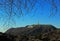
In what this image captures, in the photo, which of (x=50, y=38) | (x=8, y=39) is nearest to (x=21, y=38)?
(x=8, y=39)

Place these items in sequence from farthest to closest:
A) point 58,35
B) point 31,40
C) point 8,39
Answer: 1. point 58,35
2. point 31,40
3. point 8,39

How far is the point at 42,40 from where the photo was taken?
18797 millimetres

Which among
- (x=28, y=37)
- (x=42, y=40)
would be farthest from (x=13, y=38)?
(x=42, y=40)

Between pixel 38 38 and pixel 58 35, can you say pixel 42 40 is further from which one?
pixel 58 35

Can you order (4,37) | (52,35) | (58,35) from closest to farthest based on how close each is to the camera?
1. (4,37)
2. (58,35)
3. (52,35)

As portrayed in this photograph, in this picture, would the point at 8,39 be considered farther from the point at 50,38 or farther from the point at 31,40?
the point at 50,38

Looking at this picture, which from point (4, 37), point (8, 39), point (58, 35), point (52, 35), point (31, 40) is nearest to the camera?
point (4, 37)

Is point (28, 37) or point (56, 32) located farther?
point (56, 32)

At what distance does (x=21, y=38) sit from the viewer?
731 inches

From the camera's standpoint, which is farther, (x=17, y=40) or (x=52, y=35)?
(x=52, y=35)

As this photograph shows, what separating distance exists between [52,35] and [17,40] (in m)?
5.78

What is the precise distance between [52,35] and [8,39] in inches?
274

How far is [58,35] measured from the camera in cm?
2056

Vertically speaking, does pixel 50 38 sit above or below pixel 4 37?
below
